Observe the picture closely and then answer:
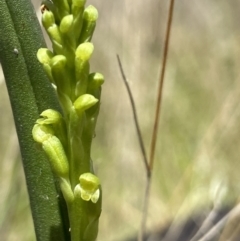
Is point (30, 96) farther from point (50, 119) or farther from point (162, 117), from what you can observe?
point (162, 117)

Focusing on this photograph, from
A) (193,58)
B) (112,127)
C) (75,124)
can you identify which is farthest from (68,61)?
(193,58)

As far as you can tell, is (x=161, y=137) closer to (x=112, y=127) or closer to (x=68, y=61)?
(x=112, y=127)

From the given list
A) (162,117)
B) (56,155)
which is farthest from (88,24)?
→ (162,117)

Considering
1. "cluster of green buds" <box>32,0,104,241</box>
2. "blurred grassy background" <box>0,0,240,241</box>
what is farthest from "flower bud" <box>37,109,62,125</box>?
"blurred grassy background" <box>0,0,240,241</box>

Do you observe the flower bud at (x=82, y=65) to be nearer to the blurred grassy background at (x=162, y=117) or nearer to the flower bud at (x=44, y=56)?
the flower bud at (x=44, y=56)

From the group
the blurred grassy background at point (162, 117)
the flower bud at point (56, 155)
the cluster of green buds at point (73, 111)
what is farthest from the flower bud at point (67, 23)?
the blurred grassy background at point (162, 117)
